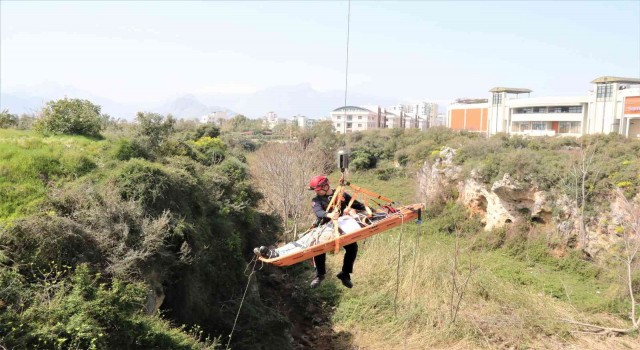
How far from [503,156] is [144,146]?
19.1m

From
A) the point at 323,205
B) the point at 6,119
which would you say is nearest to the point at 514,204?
the point at 323,205

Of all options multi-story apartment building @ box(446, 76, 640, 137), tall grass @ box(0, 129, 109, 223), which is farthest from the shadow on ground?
multi-story apartment building @ box(446, 76, 640, 137)

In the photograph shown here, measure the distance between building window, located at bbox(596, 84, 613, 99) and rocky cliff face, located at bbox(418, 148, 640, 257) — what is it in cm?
1529

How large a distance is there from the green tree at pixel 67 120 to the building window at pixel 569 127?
37.8 metres

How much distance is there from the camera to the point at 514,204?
23.0 meters

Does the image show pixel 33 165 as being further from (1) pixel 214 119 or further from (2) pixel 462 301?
(1) pixel 214 119

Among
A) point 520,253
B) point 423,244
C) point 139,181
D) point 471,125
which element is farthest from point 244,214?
point 471,125

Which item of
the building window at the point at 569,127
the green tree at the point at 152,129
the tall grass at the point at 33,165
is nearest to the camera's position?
the tall grass at the point at 33,165

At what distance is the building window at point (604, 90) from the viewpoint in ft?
110

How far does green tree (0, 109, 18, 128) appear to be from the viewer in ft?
48.1

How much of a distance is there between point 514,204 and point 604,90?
60.0 feet

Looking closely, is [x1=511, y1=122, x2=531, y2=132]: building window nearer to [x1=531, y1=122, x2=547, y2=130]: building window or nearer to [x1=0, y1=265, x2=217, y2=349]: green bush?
[x1=531, y1=122, x2=547, y2=130]: building window

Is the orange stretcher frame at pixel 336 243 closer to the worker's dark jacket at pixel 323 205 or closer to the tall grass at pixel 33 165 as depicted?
the worker's dark jacket at pixel 323 205

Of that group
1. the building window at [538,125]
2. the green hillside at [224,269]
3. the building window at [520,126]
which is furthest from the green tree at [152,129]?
the building window at [520,126]
